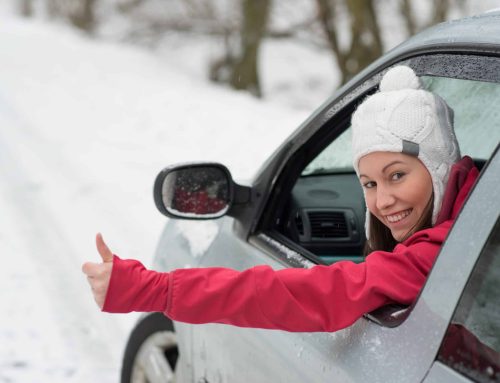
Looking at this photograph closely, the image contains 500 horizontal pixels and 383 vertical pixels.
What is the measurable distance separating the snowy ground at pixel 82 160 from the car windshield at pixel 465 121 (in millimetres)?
1773

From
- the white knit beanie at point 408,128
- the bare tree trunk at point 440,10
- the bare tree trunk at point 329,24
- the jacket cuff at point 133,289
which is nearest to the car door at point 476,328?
the white knit beanie at point 408,128

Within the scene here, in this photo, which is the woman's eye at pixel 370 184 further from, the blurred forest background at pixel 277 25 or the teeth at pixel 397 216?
the blurred forest background at pixel 277 25

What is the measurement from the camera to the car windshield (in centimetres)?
251

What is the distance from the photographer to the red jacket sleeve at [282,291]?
1.60 metres

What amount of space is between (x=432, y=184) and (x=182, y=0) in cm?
1531

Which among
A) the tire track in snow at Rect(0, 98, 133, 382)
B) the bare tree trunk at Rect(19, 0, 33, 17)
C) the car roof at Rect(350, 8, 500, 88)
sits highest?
the bare tree trunk at Rect(19, 0, 33, 17)

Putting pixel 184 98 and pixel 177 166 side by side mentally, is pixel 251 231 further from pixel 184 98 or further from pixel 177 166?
pixel 184 98

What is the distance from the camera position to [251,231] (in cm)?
Result: 237

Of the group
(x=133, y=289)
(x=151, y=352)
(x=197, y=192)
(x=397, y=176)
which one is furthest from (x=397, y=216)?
(x=151, y=352)

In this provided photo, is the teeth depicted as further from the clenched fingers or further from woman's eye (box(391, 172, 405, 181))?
the clenched fingers

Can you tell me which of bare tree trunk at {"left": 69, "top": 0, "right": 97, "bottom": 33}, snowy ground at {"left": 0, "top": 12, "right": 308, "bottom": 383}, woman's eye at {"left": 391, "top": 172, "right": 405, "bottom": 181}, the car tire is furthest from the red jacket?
bare tree trunk at {"left": 69, "top": 0, "right": 97, "bottom": 33}

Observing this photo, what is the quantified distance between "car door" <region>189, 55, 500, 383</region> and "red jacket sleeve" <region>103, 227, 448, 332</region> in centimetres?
7

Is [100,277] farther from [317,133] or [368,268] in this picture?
[317,133]

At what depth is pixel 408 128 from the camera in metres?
1.74
